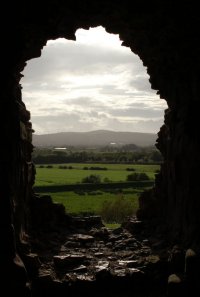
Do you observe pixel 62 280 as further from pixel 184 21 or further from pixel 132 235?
pixel 184 21

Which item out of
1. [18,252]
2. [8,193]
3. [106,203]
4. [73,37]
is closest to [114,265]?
[18,252]

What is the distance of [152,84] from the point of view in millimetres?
16250

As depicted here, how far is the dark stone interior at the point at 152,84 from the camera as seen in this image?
38.9 ft

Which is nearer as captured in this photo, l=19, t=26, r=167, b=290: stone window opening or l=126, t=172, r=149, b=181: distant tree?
l=19, t=26, r=167, b=290: stone window opening

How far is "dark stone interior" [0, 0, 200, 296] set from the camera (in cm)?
1184

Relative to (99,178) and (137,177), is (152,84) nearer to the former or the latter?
(99,178)

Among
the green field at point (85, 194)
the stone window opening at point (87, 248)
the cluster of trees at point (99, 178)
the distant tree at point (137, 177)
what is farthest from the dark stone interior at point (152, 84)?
the distant tree at point (137, 177)

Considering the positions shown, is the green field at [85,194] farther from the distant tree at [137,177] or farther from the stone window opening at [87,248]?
the stone window opening at [87,248]

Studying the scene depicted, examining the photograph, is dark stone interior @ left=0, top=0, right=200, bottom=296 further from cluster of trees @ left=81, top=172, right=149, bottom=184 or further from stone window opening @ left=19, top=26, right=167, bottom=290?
cluster of trees @ left=81, top=172, right=149, bottom=184

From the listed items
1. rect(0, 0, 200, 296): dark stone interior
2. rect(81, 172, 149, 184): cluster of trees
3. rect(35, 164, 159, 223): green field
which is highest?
rect(0, 0, 200, 296): dark stone interior

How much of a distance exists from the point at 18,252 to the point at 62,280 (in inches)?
57.7

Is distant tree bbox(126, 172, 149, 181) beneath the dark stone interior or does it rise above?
beneath

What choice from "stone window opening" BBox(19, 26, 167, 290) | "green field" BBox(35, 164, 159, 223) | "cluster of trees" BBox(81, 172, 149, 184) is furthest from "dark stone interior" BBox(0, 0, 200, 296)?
"cluster of trees" BBox(81, 172, 149, 184)

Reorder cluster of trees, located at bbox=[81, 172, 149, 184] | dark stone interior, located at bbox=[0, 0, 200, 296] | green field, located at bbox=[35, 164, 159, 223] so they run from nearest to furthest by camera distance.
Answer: dark stone interior, located at bbox=[0, 0, 200, 296], green field, located at bbox=[35, 164, 159, 223], cluster of trees, located at bbox=[81, 172, 149, 184]
